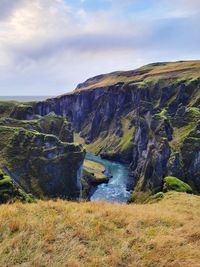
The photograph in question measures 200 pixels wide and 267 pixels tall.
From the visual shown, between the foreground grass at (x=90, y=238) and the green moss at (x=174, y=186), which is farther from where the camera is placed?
the green moss at (x=174, y=186)

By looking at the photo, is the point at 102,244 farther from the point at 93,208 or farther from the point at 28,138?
the point at 28,138

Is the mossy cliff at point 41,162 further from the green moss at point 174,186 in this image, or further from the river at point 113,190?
the green moss at point 174,186

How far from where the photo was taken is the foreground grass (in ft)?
48.0

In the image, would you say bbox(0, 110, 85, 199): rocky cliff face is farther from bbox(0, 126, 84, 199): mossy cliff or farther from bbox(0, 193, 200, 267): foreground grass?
bbox(0, 193, 200, 267): foreground grass

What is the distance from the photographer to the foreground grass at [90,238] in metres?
14.6

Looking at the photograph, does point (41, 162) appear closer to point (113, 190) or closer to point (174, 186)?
point (113, 190)

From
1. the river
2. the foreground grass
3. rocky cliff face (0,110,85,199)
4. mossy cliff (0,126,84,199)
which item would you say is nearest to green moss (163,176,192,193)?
rocky cliff face (0,110,85,199)

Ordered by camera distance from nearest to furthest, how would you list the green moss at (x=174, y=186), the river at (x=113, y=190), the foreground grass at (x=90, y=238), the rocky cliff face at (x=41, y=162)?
the foreground grass at (x=90, y=238) < the green moss at (x=174, y=186) < the rocky cliff face at (x=41, y=162) < the river at (x=113, y=190)

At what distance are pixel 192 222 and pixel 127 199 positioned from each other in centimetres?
13265

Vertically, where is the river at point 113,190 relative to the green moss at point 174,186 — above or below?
below

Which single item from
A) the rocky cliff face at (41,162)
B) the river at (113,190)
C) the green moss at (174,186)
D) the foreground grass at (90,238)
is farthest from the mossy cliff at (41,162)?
the foreground grass at (90,238)

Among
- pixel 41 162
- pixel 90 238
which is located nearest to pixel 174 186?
pixel 41 162

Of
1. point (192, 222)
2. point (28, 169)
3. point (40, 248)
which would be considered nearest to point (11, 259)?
point (40, 248)

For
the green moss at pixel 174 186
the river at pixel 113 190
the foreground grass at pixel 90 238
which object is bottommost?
the river at pixel 113 190
